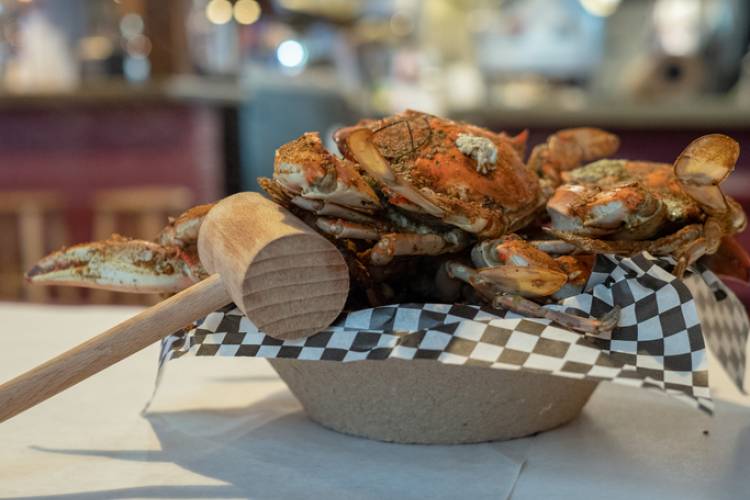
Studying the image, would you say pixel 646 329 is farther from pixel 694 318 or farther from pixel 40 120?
pixel 40 120

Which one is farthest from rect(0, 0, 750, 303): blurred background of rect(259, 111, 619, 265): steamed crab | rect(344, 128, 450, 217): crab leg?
rect(344, 128, 450, 217): crab leg

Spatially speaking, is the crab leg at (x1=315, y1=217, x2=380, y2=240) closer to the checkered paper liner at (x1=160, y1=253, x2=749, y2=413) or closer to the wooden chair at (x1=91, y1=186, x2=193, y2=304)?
the checkered paper liner at (x1=160, y1=253, x2=749, y2=413)

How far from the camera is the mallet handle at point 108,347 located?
67 cm

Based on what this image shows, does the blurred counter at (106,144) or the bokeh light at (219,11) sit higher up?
the bokeh light at (219,11)

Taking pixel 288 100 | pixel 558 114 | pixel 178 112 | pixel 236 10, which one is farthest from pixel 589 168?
pixel 236 10

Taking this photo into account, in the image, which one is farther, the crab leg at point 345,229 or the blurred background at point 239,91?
the blurred background at point 239,91

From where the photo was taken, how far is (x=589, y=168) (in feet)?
2.98

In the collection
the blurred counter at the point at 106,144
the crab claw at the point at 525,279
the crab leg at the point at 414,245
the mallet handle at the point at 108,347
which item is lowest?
the blurred counter at the point at 106,144

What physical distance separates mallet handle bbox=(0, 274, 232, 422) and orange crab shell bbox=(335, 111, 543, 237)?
7.8 inches

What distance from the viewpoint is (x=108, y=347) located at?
685 mm

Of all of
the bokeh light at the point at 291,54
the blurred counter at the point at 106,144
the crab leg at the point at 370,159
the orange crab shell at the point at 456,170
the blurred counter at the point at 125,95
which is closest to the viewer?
the crab leg at the point at 370,159

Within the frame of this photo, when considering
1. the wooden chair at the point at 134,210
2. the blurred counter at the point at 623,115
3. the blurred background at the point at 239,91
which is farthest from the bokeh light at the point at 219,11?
the blurred counter at the point at 623,115

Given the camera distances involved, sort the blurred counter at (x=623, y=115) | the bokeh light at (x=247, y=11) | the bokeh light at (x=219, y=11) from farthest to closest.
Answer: the bokeh light at (x=247, y=11) < the bokeh light at (x=219, y=11) < the blurred counter at (x=623, y=115)

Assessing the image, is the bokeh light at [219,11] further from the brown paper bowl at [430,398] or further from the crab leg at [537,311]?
the crab leg at [537,311]
